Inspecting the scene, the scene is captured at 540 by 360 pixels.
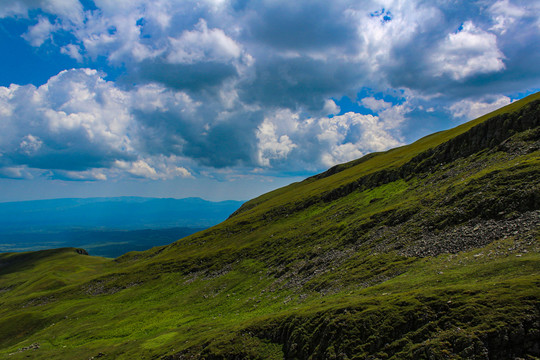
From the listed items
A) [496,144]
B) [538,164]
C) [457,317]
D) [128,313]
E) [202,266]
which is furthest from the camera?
[202,266]

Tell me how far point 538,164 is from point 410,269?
84.3ft

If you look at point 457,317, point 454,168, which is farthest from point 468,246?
point 454,168

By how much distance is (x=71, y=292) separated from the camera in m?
96.0

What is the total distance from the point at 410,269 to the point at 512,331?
726 inches

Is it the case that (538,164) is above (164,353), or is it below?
above

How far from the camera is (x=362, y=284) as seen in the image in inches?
1406

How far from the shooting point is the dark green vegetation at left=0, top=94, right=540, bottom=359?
1881cm

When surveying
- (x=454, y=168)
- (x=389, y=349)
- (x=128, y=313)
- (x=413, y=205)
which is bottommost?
(x=128, y=313)

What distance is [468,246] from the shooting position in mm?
32875

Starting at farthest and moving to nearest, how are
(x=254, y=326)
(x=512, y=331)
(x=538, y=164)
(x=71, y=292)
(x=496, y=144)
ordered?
(x=71, y=292)
(x=496, y=144)
(x=538, y=164)
(x=254, y=326)
(x=512, y=331)

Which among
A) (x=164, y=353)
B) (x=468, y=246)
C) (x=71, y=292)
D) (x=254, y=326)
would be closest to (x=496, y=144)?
(x=468, y=246)

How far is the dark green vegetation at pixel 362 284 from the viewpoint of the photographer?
61.7 ft

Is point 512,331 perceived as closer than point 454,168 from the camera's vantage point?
Yes

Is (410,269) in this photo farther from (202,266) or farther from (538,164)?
(202,266)
